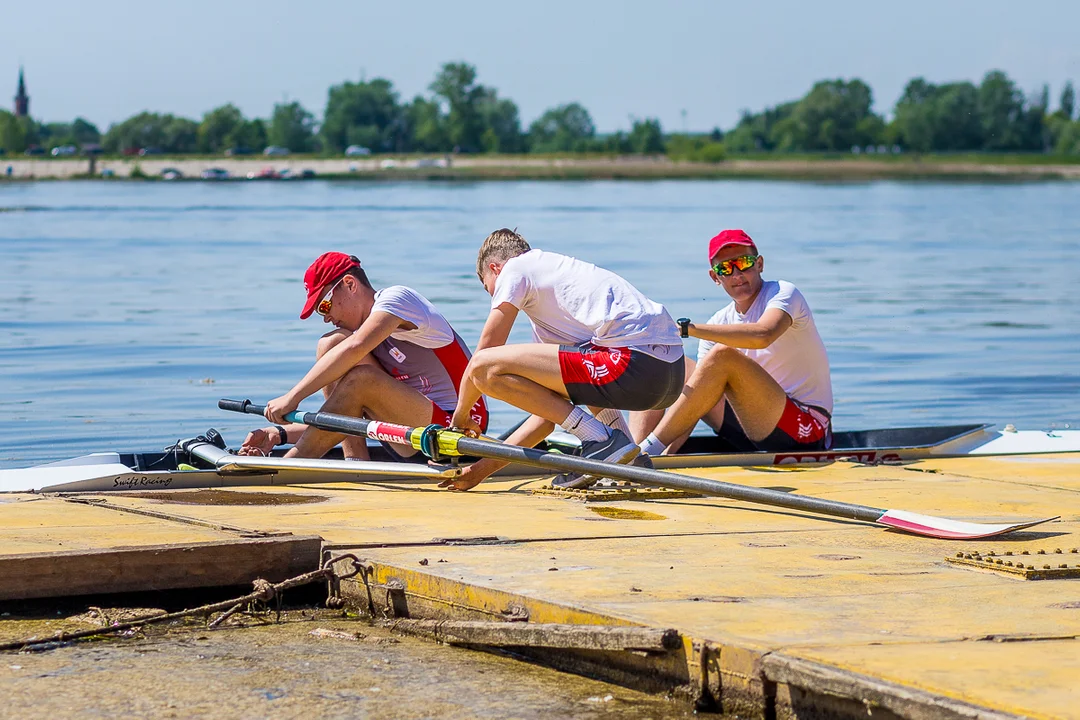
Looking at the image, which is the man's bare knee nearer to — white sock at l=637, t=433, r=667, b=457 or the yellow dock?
the yellow dock

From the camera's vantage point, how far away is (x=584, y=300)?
6.09 m

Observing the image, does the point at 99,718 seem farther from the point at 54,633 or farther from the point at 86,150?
the point at 86,150

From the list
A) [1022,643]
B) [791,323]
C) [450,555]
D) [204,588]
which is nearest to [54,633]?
[204,588]

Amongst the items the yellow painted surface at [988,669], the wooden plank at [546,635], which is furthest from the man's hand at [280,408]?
the yellow painted surface at [988,669]

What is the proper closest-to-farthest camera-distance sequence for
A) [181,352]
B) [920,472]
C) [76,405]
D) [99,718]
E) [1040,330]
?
[99,718], [920,472], [76,405], [181,352], [1040,330]

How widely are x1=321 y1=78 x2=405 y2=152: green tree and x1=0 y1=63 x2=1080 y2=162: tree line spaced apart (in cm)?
13

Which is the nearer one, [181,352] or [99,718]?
[99,718]

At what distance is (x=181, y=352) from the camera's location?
16422 mm

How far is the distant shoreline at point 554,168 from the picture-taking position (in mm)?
130875

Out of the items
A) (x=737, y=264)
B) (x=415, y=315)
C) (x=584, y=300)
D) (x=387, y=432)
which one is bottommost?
(x=387, y=432)

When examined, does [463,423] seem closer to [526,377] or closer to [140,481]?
[526,377]

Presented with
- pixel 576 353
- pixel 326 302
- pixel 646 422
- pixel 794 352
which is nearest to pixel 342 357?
pixel 326 302

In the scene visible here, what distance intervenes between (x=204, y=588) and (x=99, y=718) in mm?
1333

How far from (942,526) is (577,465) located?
4.56ft
